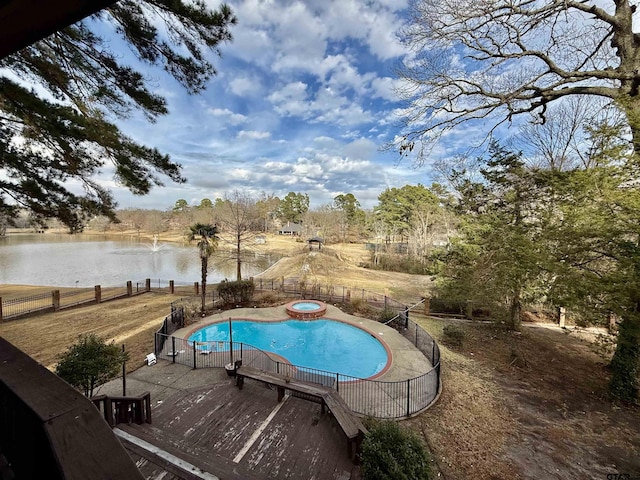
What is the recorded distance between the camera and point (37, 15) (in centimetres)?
107

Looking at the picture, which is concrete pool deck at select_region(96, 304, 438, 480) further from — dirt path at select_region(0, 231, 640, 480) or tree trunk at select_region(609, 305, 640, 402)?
tree trunk at select_region(609, 305, 640, 402)

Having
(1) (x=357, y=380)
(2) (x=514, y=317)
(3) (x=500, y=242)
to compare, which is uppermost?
(3) (x=500, y=242)

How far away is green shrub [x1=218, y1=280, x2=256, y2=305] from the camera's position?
1573cm

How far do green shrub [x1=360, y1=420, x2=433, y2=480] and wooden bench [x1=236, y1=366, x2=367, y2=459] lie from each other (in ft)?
1.17

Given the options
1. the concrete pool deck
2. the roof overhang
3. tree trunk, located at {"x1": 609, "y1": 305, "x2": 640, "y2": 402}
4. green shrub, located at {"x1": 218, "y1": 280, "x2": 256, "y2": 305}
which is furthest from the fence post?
tree trunk, located at {"x1": 609, "y1": 305, "x2": 640, "y2": 402}

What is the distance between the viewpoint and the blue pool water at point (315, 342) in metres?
11.0

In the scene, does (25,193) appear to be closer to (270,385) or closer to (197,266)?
(270,385)

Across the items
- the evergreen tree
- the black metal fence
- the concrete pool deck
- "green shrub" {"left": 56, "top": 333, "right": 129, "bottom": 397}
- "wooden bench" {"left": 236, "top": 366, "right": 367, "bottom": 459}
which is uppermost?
the evergreen tree

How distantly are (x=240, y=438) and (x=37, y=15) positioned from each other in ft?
19.8

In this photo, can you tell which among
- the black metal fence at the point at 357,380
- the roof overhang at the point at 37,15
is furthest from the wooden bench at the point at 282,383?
the roof overhang at the point at 37,15

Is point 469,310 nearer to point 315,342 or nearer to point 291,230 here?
point 315,342

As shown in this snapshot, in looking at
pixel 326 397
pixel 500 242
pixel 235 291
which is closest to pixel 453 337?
pixel 500 242

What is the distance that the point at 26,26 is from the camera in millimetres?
1140

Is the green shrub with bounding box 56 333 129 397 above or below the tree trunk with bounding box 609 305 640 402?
above
